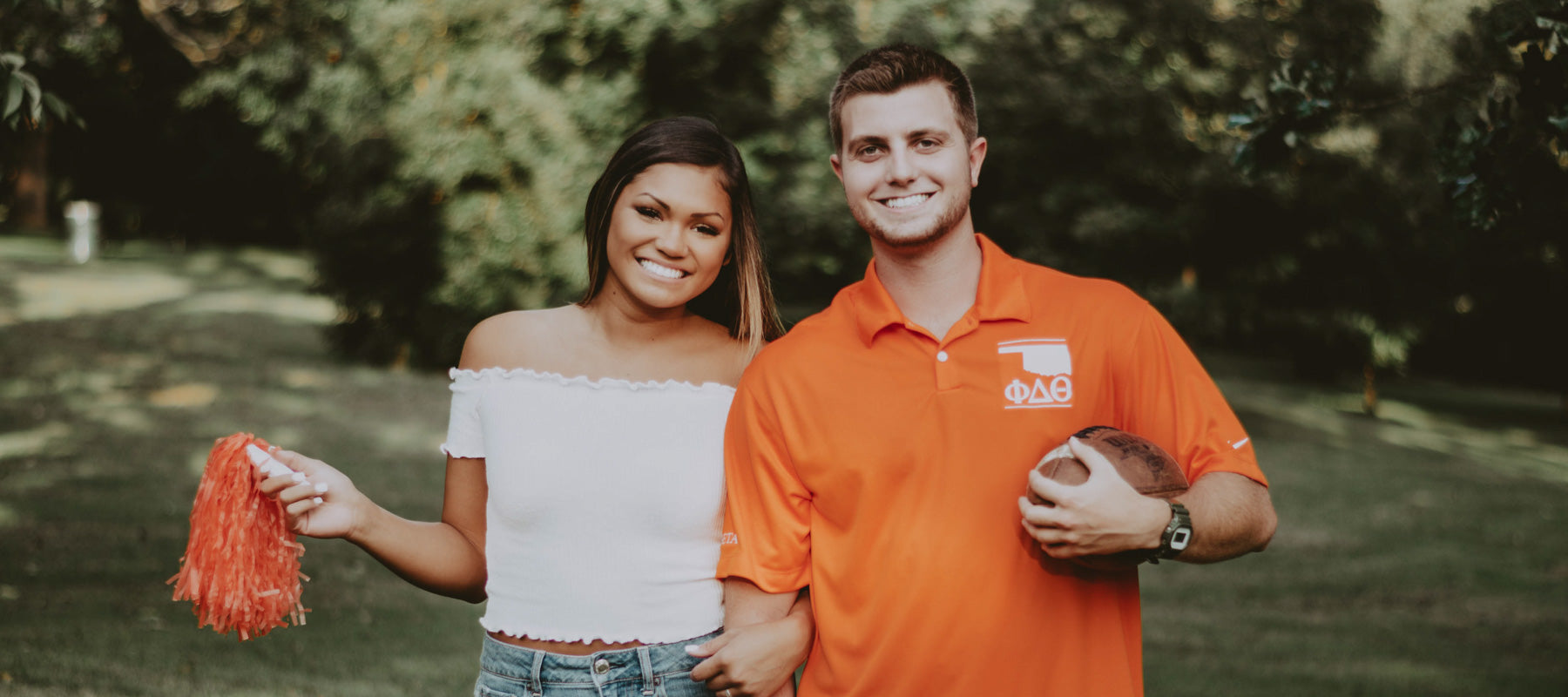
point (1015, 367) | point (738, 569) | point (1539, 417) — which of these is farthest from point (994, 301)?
point (1539, 417)

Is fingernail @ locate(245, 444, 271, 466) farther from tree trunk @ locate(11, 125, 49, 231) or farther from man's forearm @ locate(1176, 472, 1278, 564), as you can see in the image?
tree trunk @ locate(11, 125, 49, 231)

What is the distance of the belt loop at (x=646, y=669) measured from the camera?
288cm

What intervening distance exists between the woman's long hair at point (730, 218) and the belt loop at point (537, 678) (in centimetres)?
97

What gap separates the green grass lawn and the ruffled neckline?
3.97 meters

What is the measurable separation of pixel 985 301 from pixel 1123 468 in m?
0.56

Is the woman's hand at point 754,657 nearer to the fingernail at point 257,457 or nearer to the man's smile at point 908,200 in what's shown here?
the man's smile at point 908,200

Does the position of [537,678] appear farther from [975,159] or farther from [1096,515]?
[975,159]

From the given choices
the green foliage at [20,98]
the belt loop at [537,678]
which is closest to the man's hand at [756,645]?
the belt loop at [537,678]

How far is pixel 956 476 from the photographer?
2.77 meters

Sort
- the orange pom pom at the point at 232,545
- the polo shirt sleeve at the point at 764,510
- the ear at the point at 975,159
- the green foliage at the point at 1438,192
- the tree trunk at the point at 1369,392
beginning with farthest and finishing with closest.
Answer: the tree trunk at the point at 1369,392
the green foliage at the point at 1438,192
the ear at the point at 975,159
the orange pom pom at the point at 232,545
the polo shirt sleeve at the point at 764,510

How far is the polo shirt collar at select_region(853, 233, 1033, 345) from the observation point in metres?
2.90

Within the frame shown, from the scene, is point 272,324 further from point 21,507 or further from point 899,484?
point 899,484

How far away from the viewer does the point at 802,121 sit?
16.0m

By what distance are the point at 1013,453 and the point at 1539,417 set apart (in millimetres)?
25563
